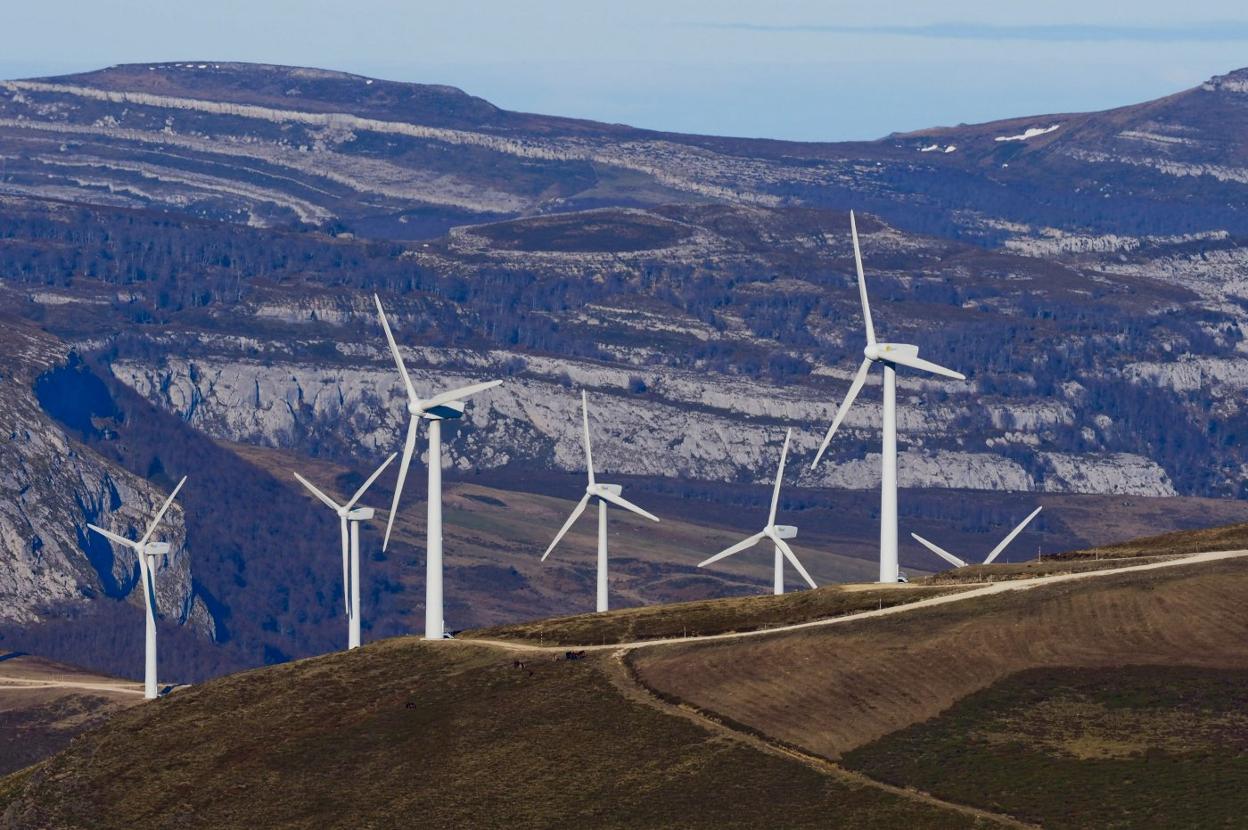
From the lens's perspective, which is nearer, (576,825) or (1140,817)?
(1140,817)

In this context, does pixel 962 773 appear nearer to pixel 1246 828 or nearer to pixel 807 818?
pixel 807 818

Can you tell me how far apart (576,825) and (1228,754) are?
41589 millimetres

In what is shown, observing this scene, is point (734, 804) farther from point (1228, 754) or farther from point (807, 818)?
point (1228, 754)

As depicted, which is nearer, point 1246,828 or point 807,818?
point 1246,828

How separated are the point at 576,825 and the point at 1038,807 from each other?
1201 inches

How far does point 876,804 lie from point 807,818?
4.48 m

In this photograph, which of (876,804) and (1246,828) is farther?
(876,804)

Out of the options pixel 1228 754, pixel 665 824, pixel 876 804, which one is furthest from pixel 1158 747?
pixel 665 824

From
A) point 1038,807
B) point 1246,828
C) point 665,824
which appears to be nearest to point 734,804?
point 665,824

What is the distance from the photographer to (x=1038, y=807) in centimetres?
18700

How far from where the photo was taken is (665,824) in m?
195

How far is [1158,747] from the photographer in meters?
199

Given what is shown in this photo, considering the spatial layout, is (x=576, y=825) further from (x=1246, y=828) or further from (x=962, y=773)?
(x=1246, y=828)

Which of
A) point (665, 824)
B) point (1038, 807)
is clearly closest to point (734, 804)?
point (665, 824)
